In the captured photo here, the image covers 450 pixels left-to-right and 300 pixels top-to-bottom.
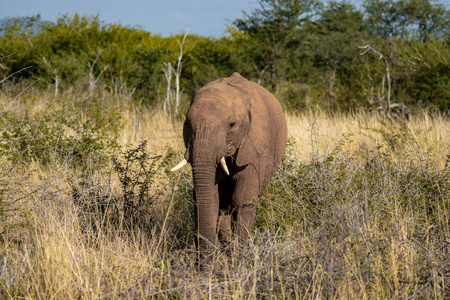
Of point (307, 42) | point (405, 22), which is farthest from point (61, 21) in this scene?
point (405, 22)

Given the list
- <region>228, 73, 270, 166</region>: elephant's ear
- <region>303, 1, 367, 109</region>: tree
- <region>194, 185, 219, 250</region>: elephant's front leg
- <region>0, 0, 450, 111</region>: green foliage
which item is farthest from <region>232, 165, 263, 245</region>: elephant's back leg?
<region>303, 1, 367, 109</region>: tree

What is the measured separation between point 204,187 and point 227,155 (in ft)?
1.15

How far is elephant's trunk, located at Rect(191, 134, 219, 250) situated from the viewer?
404 cm

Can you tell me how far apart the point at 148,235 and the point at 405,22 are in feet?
80.3

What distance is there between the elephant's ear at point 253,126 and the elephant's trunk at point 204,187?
1.20 ft

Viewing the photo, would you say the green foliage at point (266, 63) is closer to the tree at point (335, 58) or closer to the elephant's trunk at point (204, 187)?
the tree at point (335, 58)

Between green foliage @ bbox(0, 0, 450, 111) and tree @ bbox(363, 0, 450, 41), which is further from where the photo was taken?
tree @ bbox(363, 0, 450, 41)

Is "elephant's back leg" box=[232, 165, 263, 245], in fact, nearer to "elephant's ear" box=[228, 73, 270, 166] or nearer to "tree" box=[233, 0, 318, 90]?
"elephant's ear" box=[228, 73, 270, 166]

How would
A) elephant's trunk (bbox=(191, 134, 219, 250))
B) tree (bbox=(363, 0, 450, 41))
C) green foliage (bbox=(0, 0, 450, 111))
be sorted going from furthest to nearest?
1. tree (bbox=(363, 0, 450, 41))
2. green foliage (bbox=(0, 0, 450, 111))
3. elephant's trunk (bbox=(191, 134, 219, 250))

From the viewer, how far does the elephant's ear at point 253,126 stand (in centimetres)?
439

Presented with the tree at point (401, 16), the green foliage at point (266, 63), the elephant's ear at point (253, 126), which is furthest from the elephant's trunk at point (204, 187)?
the tree at point (401, 16)

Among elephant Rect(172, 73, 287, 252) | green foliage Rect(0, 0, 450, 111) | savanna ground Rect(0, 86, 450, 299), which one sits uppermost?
green foliage Rect(0, 0, 450, 111)

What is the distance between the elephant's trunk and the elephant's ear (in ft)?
1.20

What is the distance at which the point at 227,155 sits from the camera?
4246mm
